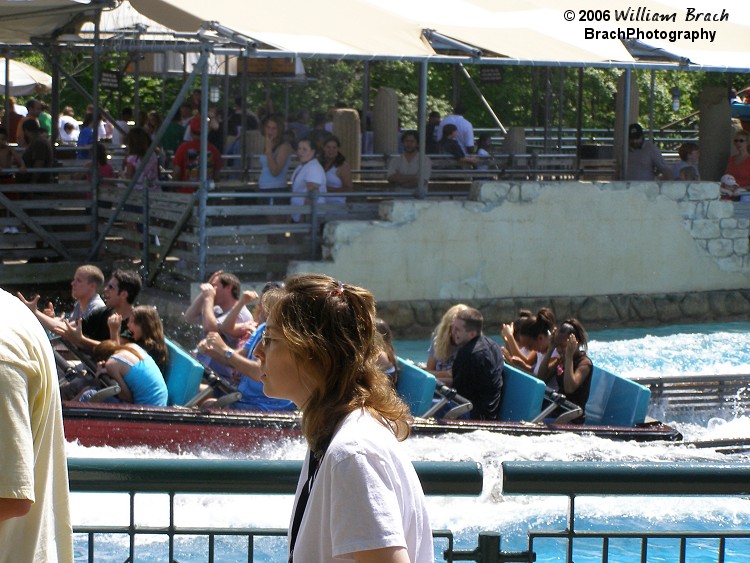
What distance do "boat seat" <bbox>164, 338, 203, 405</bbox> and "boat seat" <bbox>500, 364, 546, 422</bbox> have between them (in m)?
2.04

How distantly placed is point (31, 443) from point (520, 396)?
6.16m

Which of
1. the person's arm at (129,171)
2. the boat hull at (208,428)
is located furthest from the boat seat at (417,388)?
the person's arm at (129,171)

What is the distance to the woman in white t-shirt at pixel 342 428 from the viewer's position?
2033 mm

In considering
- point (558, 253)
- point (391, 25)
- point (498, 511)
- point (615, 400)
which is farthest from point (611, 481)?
point (558, 253)

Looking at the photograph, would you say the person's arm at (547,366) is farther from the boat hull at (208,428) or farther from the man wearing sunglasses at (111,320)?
the man wearing sunglasses at (111,320)

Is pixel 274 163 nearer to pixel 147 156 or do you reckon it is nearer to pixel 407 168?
pixel 147 156

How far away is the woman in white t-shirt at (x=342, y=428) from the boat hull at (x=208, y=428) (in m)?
5.38

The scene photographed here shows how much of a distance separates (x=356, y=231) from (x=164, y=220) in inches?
86.7

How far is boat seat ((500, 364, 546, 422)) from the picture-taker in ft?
26.5

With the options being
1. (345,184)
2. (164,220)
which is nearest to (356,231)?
(345,184)

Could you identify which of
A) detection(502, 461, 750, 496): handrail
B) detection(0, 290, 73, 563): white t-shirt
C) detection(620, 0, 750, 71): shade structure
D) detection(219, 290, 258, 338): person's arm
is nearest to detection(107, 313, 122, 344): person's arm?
detection(219, 290, 258, 338): person's arm

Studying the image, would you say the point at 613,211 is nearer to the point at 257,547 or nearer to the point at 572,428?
the point at 572,428

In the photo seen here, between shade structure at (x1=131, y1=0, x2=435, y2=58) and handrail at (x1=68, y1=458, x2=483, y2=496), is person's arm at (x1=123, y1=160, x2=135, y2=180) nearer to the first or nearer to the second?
shade structure at (x1=131, y1=0, x2=435, y2=58)

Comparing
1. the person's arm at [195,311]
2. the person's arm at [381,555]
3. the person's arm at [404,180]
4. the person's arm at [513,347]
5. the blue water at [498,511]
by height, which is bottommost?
the blue water at [498,511]
